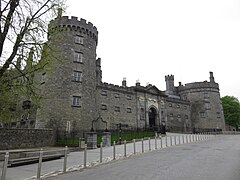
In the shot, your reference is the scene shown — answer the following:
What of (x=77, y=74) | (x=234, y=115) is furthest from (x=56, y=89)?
(x=234, y=115)

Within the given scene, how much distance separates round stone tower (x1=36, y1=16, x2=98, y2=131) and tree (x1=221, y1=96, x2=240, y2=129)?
49178mm

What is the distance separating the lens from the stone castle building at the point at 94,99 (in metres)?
26.9

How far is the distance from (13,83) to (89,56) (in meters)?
21.1

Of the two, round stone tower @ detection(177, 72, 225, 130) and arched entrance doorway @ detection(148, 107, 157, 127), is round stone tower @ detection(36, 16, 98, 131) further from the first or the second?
round stone tower @ detection(177, 72, 225, 130)

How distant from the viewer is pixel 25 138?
21391mm

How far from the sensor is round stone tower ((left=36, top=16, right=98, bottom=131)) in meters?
26.5

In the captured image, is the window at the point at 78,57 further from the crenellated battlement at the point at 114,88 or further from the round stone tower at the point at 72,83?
the crenellated battlement at the point at 114,88

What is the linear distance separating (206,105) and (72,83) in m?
37.2

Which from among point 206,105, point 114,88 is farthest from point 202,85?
point 114,88

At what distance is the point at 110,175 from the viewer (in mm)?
8102

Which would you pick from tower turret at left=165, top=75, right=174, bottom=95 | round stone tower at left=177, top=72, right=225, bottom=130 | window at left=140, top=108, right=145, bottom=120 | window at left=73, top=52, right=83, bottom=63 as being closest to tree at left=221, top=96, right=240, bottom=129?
round stone tower at left=177, top=72, right=225, bottom=130

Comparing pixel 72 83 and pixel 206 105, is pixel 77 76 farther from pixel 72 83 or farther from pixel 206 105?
pixel 206 105

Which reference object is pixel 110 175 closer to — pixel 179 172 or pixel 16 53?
pixel 179 172

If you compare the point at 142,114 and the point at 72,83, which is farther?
the point at 142,114
